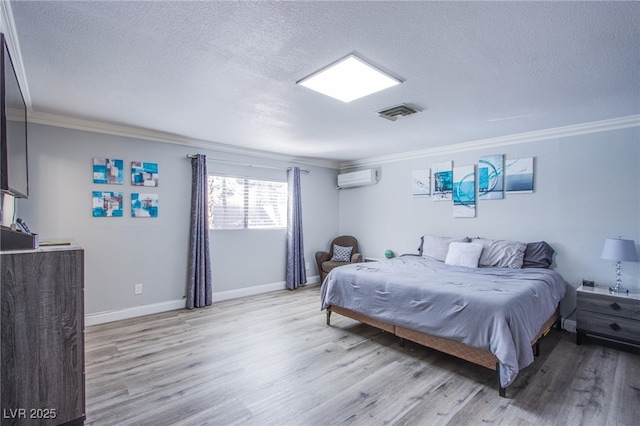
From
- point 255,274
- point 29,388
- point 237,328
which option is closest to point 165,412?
point 29,388

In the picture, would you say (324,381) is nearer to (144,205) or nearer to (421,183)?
(144,205)

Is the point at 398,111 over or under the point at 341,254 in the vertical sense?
over

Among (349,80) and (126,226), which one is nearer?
(349,80)

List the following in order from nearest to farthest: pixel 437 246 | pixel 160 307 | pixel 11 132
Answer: pixel 11 132
pixel 160 307
pixel 437 246

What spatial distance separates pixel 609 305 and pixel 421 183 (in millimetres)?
2702

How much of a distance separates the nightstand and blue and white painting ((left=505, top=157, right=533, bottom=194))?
1.35 meters

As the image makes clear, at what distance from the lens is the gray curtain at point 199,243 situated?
4309 millimetres

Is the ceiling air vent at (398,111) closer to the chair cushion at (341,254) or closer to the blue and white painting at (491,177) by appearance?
the blue and white painting at (491,177)

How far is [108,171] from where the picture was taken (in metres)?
3.74

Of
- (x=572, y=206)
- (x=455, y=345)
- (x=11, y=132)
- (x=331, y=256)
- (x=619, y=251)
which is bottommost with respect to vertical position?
(x=455, y=345)

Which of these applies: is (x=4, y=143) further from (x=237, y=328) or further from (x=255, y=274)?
(x=255, y=274)

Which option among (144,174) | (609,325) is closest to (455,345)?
(609,325)

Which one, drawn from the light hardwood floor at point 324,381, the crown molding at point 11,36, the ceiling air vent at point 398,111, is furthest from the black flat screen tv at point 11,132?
the ceiling air vent at point 398,111

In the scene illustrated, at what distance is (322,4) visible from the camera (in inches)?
61.4
